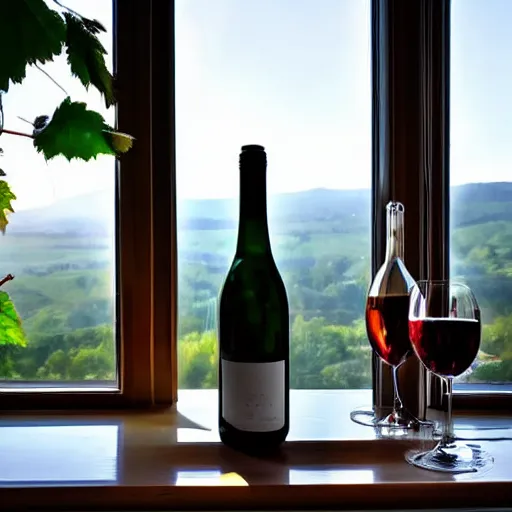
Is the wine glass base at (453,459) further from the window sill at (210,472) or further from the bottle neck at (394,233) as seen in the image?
the bottle neck at (394,233)

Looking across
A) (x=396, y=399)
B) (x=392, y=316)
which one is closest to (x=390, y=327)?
(x=392, y=316)

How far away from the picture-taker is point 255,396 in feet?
2.54

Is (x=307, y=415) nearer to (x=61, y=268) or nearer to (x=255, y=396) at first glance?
(x=255, y=396)

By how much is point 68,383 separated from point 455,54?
2.92 ft

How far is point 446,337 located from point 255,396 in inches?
10.3

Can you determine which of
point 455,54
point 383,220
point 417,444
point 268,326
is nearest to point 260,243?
point 268,326

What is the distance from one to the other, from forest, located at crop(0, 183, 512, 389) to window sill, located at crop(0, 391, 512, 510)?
0.14 m

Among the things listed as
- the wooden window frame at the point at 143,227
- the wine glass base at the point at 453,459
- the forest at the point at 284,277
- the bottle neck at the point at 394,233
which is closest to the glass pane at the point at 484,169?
the forest at the point at 284,277

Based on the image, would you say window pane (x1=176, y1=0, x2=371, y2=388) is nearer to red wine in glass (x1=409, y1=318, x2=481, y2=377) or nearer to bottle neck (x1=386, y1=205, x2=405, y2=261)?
bottle neck (x1=386, y1=205, x2=405, y2=261)

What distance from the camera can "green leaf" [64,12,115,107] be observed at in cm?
82

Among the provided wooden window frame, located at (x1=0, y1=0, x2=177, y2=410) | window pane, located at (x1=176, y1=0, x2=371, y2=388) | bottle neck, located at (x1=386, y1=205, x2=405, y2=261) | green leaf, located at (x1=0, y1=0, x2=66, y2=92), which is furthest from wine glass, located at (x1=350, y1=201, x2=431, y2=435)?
green leaf, located at (x1=0, y1=0, x2=66, y2=92)

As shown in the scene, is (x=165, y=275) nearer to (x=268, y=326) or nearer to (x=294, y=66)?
(x=268, y=326)

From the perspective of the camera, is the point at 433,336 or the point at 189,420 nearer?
the point at 433,336

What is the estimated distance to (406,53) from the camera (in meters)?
0.98
